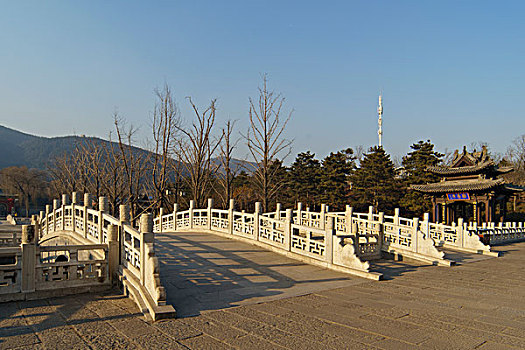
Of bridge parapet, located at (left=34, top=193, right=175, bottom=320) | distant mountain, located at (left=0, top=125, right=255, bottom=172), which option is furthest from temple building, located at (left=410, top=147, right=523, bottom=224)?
distant mountain, located at (left=0, top=125, right=255, bottom=172)

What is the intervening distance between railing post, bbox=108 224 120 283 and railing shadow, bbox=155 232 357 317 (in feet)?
3.03

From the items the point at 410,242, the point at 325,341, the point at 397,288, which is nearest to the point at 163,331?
the point at 325,341

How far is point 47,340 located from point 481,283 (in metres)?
8.70

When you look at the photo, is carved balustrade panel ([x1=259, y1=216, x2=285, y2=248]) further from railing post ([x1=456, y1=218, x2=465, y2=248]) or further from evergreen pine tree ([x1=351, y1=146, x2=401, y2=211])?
evergreen pine tree ([x1=351, y1=146, x2=401, y2=211])

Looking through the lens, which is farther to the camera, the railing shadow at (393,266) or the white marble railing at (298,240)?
the railing shadow at (393,266)

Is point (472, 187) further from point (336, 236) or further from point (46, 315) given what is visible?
point (46, 315)

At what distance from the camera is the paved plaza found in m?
4.39

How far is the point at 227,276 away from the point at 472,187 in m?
22.9

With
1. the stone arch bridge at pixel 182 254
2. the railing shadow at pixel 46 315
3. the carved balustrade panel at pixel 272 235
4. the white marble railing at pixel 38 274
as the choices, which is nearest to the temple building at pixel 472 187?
the stone arch bridge at pixel 182 254

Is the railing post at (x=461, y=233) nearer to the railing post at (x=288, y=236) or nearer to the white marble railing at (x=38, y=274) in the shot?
the railing post at (x=288, y=236)

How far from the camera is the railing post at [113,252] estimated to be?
23.0 feet

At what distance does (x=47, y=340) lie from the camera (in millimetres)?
4387

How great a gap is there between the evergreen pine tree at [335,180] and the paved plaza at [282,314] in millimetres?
25281

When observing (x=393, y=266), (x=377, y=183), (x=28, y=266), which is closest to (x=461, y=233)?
(x=393, y=266)
